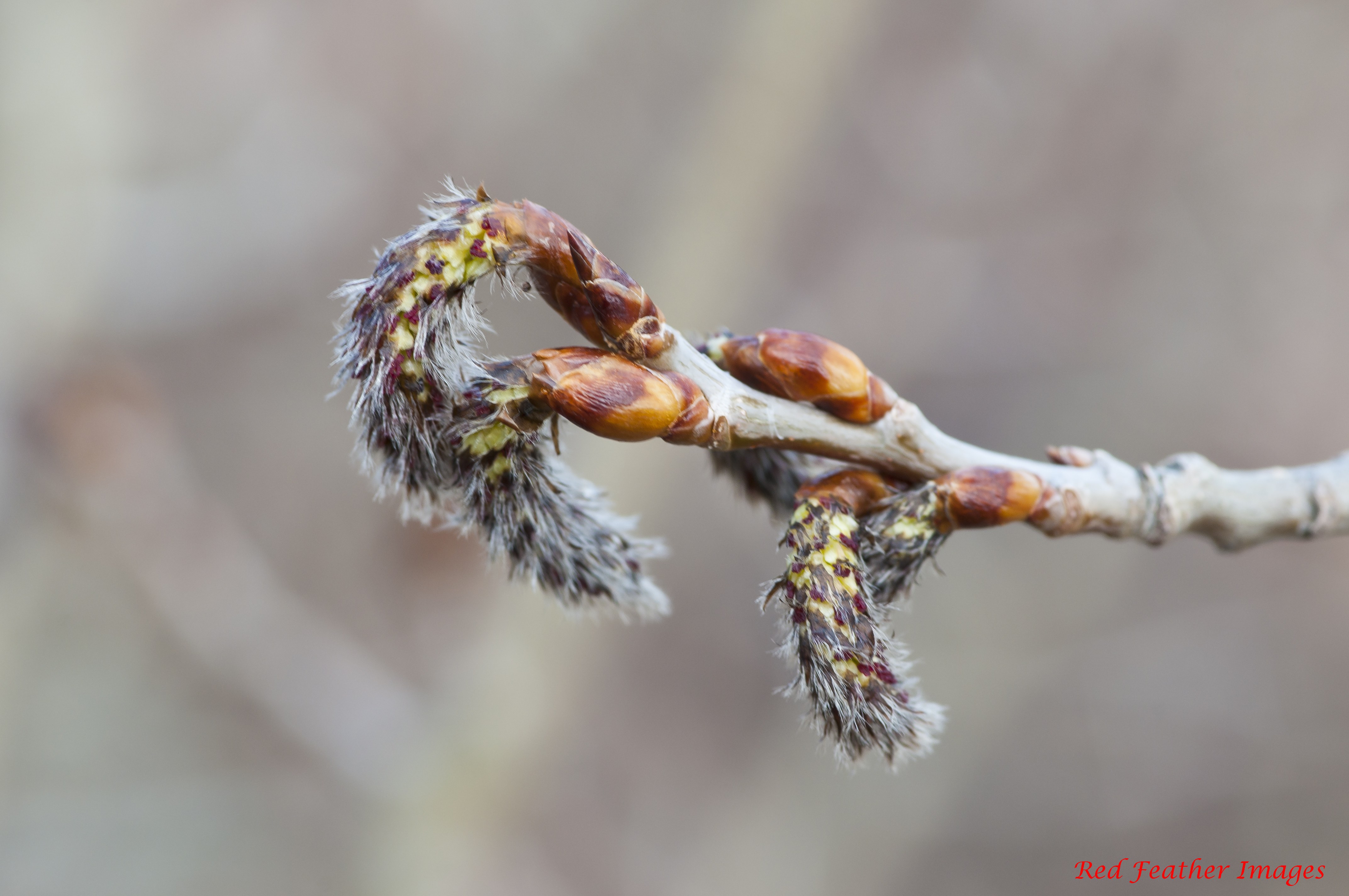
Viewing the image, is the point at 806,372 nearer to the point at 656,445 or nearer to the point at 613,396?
the point at 613,396

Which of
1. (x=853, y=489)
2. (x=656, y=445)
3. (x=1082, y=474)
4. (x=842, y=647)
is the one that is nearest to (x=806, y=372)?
(x=853, y=489)

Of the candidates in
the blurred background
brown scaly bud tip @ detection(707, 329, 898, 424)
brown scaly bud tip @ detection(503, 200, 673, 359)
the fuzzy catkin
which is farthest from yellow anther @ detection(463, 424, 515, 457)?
the blurred background

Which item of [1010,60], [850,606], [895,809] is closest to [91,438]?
[850,606]

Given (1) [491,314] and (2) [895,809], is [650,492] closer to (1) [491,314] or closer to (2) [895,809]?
(1) [491,314]

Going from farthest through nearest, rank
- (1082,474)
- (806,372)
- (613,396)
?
1. (1082,474)
2. (806,372)
3. (613,396)

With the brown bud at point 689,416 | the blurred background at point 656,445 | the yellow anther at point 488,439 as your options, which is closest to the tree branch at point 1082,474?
the brown bud at point 689,416

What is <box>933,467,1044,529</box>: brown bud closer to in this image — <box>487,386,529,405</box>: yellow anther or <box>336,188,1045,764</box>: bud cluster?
<box>336,188,1045,764</box>: bud cluster
